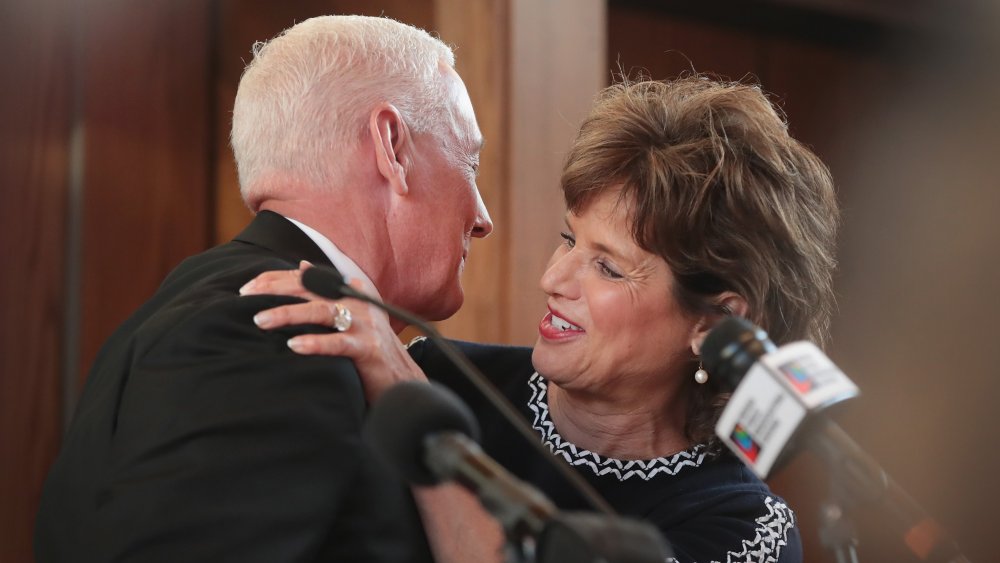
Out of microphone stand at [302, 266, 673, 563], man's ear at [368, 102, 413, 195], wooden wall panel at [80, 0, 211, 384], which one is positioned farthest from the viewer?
wooden wall panel at [80, 0, 211, 384]

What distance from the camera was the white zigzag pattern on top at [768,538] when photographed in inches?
77.9

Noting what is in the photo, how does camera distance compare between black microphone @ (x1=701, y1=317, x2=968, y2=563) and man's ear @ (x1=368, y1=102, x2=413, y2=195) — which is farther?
man's ear @ (x1=368, y1=102, x2=413, y2=195)

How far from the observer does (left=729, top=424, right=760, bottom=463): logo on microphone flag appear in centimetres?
110

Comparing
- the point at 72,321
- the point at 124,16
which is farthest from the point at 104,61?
the point at 72,321

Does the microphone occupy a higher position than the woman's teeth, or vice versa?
the microphone

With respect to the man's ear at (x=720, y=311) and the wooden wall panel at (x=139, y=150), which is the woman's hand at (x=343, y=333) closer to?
the man's ear at (x=720, y=311)

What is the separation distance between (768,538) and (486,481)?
3.97 feet

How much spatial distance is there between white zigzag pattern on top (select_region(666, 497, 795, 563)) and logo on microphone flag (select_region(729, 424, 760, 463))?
2.74 ft

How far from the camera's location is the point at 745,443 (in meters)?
1.12

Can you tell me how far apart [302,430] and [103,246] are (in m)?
2.36

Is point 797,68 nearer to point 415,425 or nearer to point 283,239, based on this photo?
point 283,239

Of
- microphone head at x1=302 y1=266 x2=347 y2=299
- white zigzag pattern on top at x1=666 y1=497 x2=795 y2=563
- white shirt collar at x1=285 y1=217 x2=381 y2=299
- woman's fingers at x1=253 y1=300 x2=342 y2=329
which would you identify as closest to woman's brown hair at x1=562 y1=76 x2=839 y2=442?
white zigzag pattern on top at x1=666 y1=497 x2=795 y2=563

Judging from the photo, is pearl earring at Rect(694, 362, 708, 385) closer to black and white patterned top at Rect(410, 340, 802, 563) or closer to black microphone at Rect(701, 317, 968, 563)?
black and white patterned top at Rect(410, 340, 802, 563)

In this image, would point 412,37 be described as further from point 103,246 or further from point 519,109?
point 103,246
